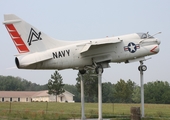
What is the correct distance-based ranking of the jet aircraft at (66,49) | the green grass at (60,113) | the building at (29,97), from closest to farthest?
the jet aircraft at (66,49) → the green grass at (60,113) → the building at (29,97)

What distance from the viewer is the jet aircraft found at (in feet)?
65.3

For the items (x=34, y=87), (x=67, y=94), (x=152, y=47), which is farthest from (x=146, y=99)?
(x=34, y=87)

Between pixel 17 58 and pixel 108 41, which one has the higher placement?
pixel 108 41

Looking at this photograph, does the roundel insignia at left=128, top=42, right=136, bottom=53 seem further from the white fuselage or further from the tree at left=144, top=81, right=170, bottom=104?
the tree at left=144, top=81, right=170, bottom=104

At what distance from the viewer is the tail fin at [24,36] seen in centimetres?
1994

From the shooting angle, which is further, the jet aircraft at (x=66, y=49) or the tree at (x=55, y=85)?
the tree at (x=55, y=85)

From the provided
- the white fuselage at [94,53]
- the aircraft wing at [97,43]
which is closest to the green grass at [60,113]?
the white fuselage at [94,53]

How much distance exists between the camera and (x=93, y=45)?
20.3 meters

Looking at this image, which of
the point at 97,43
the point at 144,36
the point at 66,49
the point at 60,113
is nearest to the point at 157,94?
the point at 60,113

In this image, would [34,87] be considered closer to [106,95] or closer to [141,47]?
[106,95]

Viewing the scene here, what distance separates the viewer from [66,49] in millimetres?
20406

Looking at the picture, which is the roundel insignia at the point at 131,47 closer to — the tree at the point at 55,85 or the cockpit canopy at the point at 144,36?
the cockpit canopy at the point at 144,36

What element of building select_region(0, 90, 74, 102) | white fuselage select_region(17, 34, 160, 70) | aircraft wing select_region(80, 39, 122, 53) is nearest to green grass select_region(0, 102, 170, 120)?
white fuselage select_region(17, 34, 160, 70)

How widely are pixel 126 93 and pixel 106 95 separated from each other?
38343 millimetres
